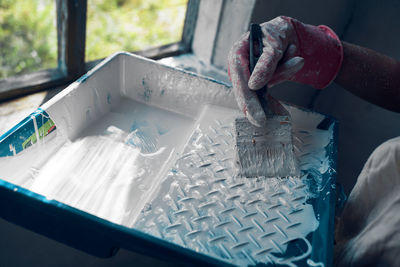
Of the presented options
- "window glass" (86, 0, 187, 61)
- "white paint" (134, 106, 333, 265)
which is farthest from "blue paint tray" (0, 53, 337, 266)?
"window glass" (86, 0, 187, 61)

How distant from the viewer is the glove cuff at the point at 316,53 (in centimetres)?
106

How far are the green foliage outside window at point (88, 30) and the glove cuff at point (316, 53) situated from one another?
1.61 m

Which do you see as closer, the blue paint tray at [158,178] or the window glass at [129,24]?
the blue paint tray at [158,178]

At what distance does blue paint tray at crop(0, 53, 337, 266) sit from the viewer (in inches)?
27.6

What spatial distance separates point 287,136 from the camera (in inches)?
35.9

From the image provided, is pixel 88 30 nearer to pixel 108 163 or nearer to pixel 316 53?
pixel 108 163

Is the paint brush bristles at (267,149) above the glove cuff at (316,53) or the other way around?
the other way around

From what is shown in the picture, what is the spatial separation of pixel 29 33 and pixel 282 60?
2.51 m

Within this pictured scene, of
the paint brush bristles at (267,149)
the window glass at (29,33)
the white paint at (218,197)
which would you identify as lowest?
the window glass at (29,33)

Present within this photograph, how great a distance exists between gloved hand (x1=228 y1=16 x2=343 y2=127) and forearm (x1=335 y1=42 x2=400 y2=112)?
0.04 meters

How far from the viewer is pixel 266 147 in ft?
2.96

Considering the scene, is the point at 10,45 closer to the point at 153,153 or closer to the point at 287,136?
the point at 153,153

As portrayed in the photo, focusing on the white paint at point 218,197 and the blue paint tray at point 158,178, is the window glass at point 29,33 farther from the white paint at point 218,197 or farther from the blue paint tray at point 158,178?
the white paint at point 218,197

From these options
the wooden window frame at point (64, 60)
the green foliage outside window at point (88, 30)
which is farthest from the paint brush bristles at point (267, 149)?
the green foliage outside window at point (88, 30)
